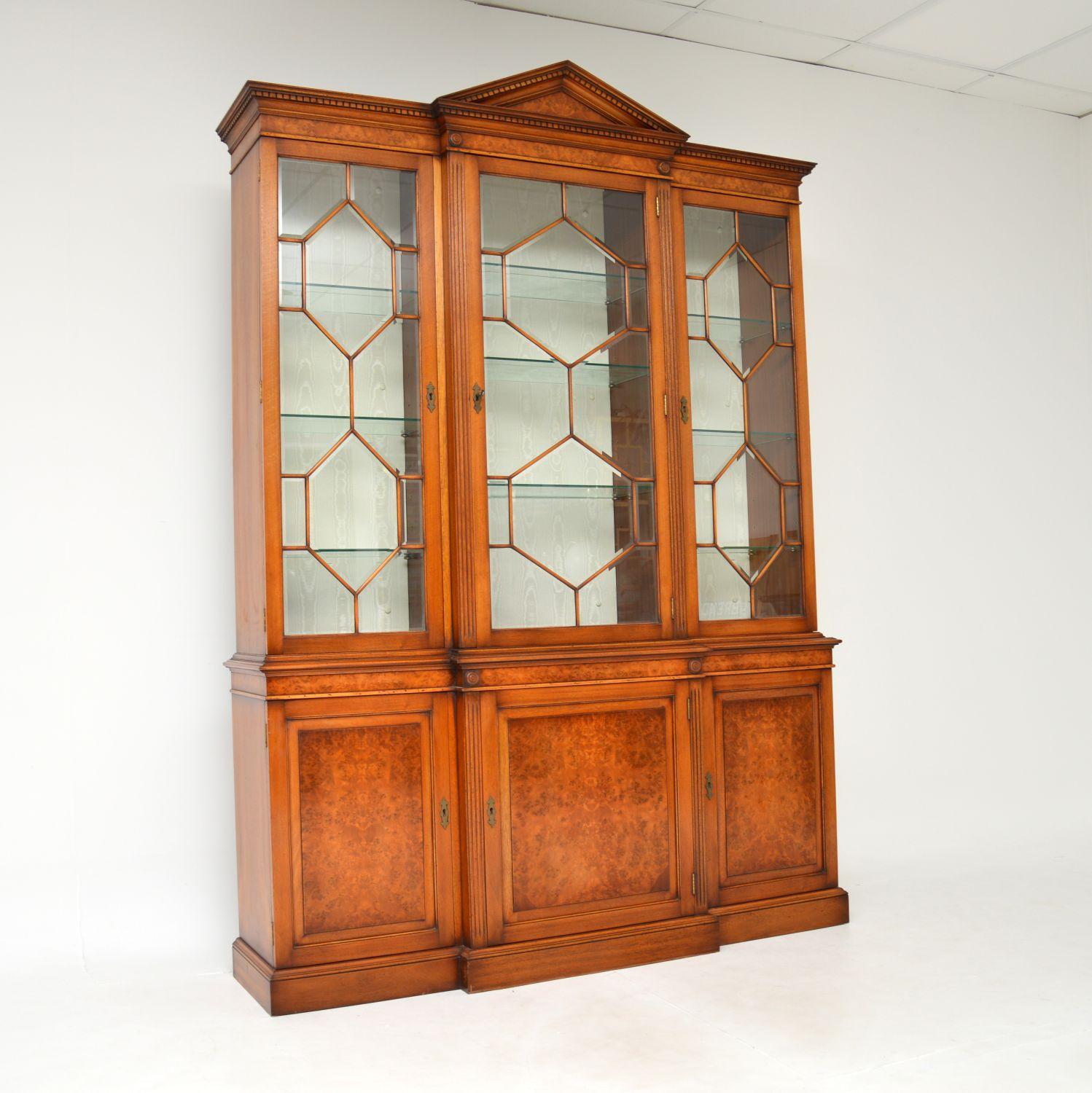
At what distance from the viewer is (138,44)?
345 cm

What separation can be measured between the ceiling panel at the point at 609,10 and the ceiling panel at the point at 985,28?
812 mm

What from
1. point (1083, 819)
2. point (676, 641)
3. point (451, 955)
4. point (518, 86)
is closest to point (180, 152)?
point (518, 86)

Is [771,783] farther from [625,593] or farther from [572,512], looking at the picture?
[572,512]

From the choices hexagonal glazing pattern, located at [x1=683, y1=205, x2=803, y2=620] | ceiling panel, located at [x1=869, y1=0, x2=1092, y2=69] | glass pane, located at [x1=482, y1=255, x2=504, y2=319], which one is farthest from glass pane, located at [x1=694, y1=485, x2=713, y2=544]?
ceiling panel, located at [x1=869, y1=0, x2=1092, y2=69]

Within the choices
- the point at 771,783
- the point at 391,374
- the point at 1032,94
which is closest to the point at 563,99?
the point at 391,374

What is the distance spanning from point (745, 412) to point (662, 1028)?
1.80 meters

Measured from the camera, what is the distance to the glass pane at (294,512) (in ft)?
10.0

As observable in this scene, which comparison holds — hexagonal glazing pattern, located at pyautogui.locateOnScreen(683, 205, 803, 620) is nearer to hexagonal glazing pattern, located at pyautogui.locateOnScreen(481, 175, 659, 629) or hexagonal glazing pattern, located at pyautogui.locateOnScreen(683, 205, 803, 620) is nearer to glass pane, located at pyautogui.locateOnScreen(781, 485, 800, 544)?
glass pane, located at pyautogui.locateOnScreen(781, 485, 800, 544)

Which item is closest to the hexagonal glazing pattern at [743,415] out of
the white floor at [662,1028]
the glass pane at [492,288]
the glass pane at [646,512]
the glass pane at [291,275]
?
the glass pane at [646,512]

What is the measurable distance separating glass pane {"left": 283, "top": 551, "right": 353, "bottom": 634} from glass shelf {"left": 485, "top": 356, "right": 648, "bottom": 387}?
715 millimetres

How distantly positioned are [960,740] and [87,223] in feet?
11.7

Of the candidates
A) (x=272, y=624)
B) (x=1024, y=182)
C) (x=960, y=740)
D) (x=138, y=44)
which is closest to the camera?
(x=272, y=624)

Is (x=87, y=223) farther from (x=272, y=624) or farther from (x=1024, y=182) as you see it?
(x=1024, y=182)

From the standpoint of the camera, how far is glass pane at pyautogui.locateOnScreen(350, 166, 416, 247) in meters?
3.15
